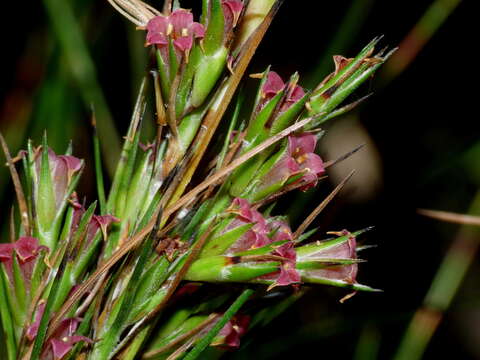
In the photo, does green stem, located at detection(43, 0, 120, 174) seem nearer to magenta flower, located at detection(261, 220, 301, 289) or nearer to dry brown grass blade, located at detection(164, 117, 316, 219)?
dry brown grass blade, located at detection(164, 117, 316, 219)

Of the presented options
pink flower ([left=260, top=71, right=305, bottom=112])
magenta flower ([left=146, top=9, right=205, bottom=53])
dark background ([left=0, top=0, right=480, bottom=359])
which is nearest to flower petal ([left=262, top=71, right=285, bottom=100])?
pink flower ([left=260, top=71, right=305, bottom=112])

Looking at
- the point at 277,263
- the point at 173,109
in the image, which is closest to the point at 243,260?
the point at 277,263

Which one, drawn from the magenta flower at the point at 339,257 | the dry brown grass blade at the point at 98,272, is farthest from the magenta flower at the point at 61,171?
the magenta flower at the point at 339,257

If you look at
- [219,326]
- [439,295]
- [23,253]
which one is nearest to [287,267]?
[219,326]

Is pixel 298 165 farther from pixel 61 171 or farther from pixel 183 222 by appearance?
pixel 61 171

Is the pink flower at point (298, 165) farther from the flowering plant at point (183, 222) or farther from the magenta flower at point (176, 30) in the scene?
the magenta flower at point (176, 30)

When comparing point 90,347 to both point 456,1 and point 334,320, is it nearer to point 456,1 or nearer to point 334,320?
point 334,320
